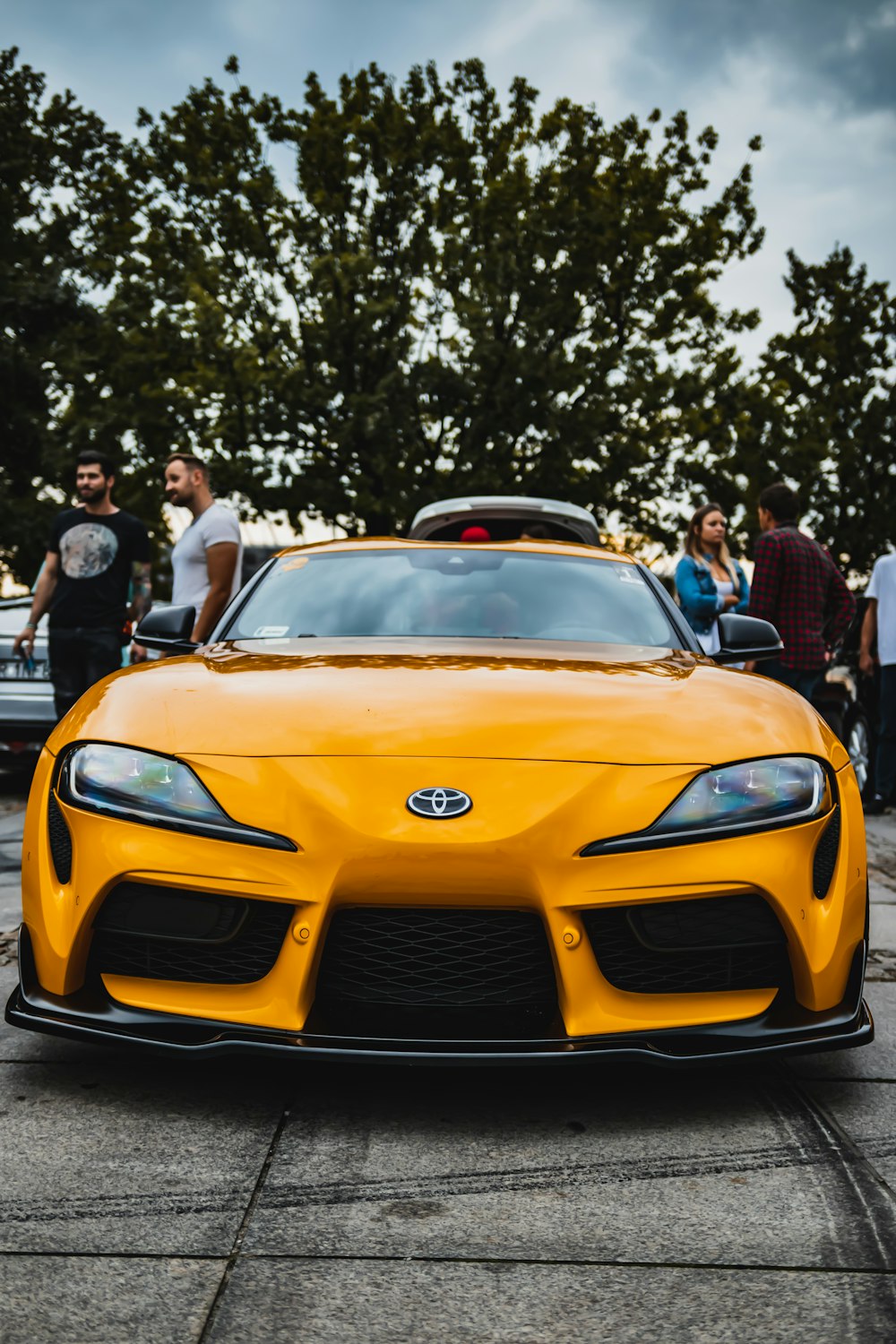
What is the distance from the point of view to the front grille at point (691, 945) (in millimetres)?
2727

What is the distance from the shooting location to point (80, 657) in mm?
7211

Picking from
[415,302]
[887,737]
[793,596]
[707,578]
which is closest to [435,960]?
[707,578]

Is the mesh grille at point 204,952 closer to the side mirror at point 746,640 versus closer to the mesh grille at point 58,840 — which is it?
the mesh grille at point 58,840

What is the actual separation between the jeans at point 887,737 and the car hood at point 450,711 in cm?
570

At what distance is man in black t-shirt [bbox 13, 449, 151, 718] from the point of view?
23.6 feet

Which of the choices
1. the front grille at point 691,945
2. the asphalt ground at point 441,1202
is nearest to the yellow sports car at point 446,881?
the front grille at point 691,945

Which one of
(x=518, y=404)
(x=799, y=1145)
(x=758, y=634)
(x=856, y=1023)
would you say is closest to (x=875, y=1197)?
(x=799, y=1145)

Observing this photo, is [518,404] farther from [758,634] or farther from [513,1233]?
[513,1233]

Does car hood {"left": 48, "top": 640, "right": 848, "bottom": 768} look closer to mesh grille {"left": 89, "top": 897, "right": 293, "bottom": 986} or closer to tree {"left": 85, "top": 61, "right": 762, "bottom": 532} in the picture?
mesh grille {"left": 89, "top": 897, "right": 293, "bottom": 986}

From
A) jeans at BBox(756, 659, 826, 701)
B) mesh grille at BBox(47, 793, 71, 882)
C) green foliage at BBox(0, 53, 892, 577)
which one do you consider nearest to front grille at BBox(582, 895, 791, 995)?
mesh grille at BBox(47, 793, 71, 882)

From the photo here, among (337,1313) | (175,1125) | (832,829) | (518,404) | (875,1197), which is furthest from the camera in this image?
(518,404)

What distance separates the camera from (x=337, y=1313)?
77.4 inches

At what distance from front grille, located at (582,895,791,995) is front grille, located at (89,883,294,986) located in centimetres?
63

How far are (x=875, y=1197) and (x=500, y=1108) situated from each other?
2.55ft
